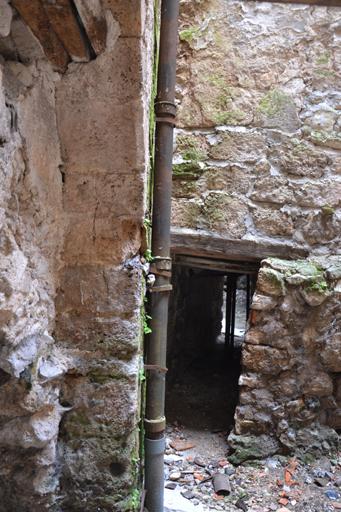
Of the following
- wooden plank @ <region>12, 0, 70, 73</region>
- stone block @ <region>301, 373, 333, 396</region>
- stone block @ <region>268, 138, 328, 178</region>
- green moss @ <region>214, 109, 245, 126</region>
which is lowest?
stone block @ <region>301, 373, 333, 396</region>

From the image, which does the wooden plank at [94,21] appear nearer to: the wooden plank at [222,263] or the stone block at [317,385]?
the wooden plank at [222,263]

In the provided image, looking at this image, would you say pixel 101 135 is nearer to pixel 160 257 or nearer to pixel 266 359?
pixel 160 257

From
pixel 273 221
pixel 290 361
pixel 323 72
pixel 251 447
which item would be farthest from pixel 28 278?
pixel 323 72

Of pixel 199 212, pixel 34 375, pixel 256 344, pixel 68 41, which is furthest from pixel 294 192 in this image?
pixel 34 375

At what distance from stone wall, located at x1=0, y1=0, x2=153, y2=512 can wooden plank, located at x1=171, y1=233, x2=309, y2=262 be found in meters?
1.20

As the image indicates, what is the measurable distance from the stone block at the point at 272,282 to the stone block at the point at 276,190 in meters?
0.49

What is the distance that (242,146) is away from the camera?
104 inches

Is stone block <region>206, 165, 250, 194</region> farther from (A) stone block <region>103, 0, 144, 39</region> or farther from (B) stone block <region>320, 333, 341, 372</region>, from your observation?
(A) stone block <region>103, 0, 144, 39</region>

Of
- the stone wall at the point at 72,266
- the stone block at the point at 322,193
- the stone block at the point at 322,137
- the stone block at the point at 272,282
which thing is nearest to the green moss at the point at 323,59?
the stone block at the point at 322,137

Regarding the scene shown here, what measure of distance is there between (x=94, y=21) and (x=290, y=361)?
2249 millimetres

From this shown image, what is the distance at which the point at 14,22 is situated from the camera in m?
1.06

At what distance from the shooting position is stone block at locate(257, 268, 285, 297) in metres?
2.54

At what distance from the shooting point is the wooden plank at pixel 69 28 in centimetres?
102

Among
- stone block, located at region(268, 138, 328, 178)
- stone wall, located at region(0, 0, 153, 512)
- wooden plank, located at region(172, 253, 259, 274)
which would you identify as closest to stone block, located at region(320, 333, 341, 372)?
wooden plank, located at region(172, 253, 259, 274)
